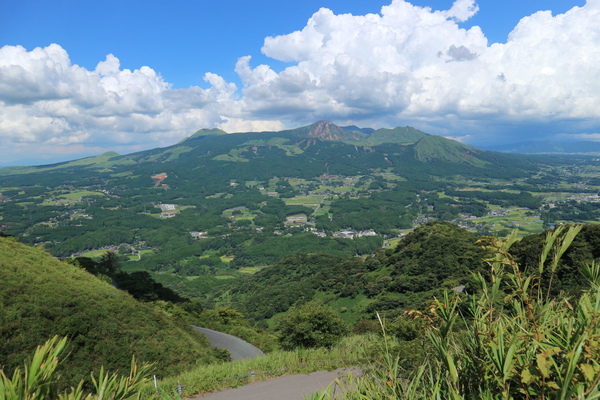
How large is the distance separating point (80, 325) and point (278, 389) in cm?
943

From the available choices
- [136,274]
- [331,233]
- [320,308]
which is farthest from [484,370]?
[331,233]

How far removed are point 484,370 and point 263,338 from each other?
79.7 feet

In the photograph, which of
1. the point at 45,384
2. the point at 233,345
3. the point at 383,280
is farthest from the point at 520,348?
the point at 383,280

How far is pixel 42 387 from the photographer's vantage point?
99.4 inches

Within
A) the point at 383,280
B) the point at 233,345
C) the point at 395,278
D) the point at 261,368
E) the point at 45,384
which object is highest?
the point at 45,384

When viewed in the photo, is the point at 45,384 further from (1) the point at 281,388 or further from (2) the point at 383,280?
(2) the point at 383,280

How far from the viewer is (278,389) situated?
33.0ft

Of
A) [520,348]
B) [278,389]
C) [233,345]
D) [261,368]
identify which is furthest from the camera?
[233,345]

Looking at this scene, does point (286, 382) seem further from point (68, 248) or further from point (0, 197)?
point (0, 197)

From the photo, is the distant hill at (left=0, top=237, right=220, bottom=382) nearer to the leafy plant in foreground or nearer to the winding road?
the winding road

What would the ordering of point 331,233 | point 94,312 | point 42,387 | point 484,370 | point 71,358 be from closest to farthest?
point 42,387 < point 484,370 < point 71,358 < point 94,312 < point 331,233

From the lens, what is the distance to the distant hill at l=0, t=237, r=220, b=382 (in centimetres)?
1196

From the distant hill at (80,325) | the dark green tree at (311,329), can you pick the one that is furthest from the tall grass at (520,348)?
the distant hill at (80,325)

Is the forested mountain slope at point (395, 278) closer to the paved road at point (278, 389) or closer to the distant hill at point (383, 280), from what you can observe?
the distant hill at point (383, 280)
